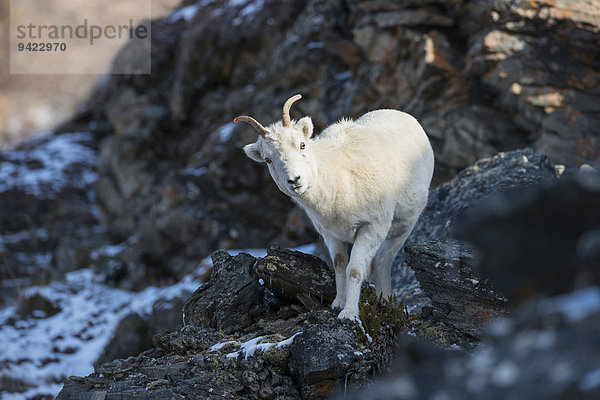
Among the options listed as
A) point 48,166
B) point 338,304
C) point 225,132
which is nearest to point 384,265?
point 338,304

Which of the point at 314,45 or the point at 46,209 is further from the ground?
the point at 314,45

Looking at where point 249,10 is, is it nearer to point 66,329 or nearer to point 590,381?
point 66,329

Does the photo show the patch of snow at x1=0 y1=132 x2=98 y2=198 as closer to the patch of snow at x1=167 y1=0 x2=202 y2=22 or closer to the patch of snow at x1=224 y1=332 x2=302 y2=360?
the patch of snow at x1=167 y1=0 x2=202 y2=22

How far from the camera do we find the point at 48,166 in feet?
91.5

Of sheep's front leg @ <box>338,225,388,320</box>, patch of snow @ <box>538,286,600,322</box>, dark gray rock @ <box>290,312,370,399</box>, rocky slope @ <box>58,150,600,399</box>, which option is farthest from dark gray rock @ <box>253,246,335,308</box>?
patch of snow @ <box>538,286,600,322</box>

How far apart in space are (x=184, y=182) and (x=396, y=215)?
12.1 metres

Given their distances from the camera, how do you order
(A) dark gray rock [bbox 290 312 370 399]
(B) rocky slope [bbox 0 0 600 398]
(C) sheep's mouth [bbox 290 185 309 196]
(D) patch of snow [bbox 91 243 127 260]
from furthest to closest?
(D) patch of snow [bbox 91 243 127 260]
(C) sheep's mouth [bbox 290 185 309 196]
(B) rocky slope [bbox 0 0 600 398]
(A) dark gray rock [bbox 290 312 370 399]

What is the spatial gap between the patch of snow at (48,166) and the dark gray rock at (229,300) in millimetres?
21846

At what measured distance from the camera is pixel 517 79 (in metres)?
12.9

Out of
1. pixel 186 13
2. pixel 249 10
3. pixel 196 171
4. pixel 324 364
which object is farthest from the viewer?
pixel 186 13

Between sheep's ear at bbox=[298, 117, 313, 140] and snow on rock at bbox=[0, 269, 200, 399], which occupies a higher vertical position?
sheep's ear at bbox=[298, 117, 313, 140]

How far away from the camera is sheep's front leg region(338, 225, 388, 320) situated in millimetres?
6227

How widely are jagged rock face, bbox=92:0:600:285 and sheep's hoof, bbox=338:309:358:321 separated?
857 centimetres

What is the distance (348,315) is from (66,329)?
1273cm
